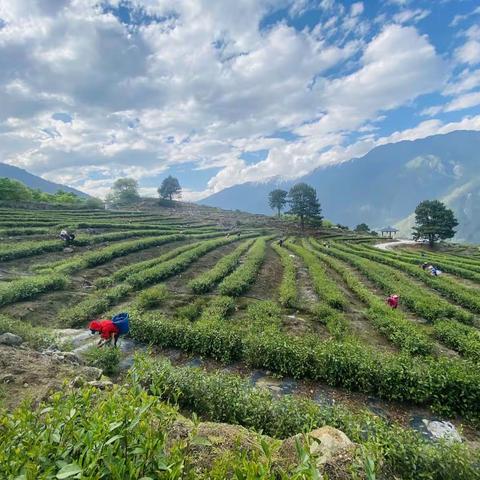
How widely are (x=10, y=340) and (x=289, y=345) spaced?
31.8ft

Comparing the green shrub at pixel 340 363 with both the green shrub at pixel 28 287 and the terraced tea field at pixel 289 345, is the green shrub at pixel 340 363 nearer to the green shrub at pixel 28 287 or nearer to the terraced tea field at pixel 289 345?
the terraced tea field at pixel 289 345

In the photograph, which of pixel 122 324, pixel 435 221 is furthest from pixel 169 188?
pixel 122 324

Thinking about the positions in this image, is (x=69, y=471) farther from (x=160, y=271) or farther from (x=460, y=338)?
(x=160, y=271)

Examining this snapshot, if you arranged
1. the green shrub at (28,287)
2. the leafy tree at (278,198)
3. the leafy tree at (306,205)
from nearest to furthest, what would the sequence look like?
the green shrub at (28,287), the leafy tree at (306,205), the leafy tree at (278,198)

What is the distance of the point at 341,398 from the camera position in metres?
10.0

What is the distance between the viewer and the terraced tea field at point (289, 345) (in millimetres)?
6668

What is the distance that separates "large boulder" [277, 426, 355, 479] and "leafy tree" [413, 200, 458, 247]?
255 ft

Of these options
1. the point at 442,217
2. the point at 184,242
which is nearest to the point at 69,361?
the point at 184,242

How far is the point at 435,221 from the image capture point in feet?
233

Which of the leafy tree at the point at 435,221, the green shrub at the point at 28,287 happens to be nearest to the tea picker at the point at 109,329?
the green shrub at the point at 28,287

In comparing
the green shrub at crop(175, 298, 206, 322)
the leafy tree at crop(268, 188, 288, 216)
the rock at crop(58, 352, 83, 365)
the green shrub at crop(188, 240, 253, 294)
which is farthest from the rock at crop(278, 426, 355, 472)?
the leafy tree at crop(268, 188, 288, 216)

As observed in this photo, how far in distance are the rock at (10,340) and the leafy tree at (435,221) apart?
78115 mm

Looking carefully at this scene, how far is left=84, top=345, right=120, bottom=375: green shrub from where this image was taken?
1018 cm

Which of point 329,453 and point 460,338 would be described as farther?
point 460,338
